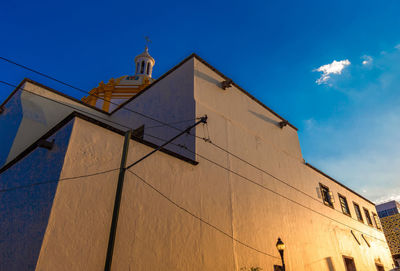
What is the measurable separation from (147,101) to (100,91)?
A: 1097 centimetres

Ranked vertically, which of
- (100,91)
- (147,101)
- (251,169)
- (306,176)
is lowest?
(251,169)

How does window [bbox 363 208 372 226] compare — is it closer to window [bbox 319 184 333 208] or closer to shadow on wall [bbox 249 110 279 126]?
window [bbox 319 184 333 208]

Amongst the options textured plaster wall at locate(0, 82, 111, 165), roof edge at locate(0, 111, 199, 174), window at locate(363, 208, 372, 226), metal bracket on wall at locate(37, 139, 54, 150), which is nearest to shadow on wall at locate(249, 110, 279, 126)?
roof edge at locate(0, 111, 199, 174)

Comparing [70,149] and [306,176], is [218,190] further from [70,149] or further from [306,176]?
[306,176]

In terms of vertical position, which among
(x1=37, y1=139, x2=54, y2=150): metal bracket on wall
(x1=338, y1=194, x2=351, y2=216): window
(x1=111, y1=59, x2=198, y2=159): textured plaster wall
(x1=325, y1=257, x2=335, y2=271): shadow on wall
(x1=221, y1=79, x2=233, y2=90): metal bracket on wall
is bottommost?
(x1=325, y1=257, x2=335, y2=271): shadow on wall

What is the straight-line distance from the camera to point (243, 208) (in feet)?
39.2

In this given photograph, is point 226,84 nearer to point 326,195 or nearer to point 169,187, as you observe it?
point 169,187

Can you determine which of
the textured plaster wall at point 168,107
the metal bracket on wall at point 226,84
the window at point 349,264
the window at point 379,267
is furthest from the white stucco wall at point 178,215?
the window at point 379,267

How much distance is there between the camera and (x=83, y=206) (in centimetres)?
753

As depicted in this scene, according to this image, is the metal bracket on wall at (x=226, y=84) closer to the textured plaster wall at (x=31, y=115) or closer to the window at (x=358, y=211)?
the textured plaster wall at (x=31, y=115)

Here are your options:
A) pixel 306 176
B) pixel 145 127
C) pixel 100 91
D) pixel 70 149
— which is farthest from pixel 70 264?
pixel 100 91

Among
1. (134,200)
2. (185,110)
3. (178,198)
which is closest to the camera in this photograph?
(134,200)

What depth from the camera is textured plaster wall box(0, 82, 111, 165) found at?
12.2 metres

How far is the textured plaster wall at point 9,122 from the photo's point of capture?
12266 millimetres
